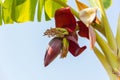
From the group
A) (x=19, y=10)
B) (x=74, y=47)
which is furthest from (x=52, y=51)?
(x=19, y=10)

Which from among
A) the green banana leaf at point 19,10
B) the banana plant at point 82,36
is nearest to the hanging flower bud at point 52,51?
the banana plant at point 82,36

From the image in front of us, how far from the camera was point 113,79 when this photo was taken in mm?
699

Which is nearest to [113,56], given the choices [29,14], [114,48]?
[114,48]

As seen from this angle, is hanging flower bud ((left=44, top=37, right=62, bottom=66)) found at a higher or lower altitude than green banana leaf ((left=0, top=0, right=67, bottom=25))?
lower

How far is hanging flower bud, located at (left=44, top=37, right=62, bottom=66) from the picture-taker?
672 millimetres

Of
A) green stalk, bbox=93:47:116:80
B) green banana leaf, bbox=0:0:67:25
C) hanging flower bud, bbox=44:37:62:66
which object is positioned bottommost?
green stalk, bbox=93:47:116:80

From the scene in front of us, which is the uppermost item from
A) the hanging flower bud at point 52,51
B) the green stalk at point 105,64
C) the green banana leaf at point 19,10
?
the green banana leaf at point 19,10

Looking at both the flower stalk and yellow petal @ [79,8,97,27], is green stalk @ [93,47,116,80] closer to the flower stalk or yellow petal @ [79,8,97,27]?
the flower stalk

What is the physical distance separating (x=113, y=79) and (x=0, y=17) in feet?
2.51

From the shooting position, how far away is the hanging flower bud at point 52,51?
67cm

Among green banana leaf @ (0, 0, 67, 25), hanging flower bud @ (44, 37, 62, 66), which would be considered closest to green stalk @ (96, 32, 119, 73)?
hanging flower bud @ (44, 37, 62, 66)

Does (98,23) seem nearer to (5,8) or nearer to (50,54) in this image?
(50,54)

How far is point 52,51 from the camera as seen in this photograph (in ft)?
2.22

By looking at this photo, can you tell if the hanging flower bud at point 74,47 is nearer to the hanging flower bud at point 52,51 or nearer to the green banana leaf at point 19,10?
the hanging flower bud at point 52,51
